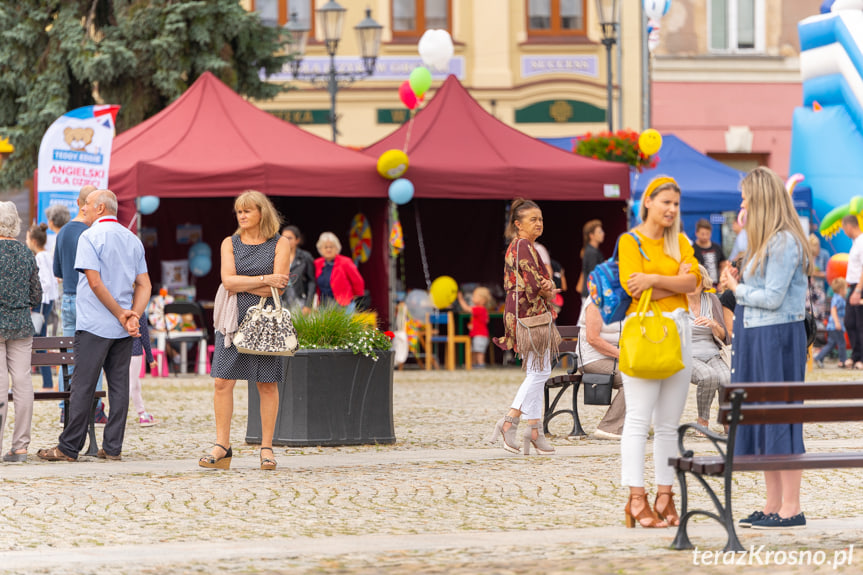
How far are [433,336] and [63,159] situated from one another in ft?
19.2

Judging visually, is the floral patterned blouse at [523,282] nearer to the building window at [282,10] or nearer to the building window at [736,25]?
the building window at [282,10]

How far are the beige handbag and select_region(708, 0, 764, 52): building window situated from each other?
962 inches

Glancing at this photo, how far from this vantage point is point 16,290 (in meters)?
10.3

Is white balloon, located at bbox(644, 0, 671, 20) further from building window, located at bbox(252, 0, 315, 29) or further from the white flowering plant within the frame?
the white flowering plant

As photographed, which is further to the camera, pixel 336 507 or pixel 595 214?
pixel 595 214

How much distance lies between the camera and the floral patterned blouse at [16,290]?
10242 mm

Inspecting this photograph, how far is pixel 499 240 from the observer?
2248cm

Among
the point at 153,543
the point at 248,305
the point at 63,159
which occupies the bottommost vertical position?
the point at 153,543

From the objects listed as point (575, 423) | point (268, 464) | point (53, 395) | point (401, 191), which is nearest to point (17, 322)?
point (53, 395)

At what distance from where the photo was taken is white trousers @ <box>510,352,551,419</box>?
10.6 meters

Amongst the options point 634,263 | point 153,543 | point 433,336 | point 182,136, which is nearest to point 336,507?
point 153,543

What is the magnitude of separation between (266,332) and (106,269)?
54.4 inches

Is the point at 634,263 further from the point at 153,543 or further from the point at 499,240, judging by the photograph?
the point at 499,240

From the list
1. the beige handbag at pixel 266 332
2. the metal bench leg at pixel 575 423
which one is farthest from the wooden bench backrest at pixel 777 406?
the metal bench leg at pixel 575 423
